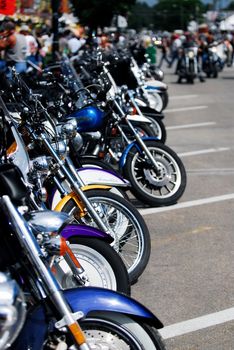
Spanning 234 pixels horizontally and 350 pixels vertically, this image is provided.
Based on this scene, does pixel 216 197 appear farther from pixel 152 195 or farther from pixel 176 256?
pixel 176 256

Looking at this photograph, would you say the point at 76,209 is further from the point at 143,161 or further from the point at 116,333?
the point at 143,161

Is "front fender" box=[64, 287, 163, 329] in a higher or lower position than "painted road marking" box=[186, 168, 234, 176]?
Result: higher

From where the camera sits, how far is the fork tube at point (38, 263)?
2.77 m

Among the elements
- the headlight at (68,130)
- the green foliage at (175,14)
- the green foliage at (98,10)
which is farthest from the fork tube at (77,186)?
the green foliage at (175,14)

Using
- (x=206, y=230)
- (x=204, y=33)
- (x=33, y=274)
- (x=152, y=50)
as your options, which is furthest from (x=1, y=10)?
(x=204, y=33)

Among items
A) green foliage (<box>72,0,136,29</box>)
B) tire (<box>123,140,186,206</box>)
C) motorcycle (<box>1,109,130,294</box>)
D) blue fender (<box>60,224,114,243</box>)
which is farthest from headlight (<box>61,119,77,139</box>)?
green foliage (<box>72,0,136,29</box>)

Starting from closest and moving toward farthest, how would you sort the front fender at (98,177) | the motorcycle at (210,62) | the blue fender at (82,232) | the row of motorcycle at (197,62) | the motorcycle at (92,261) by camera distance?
the motorcycle at (92,261), the blue fender at (82,232), the front fender at (98,177), the row of motorcycle at (197,62), the motorcycle at (210,62)

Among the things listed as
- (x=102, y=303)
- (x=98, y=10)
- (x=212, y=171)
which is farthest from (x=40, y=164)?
(x=98, y=10)

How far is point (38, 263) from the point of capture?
9.24 ft

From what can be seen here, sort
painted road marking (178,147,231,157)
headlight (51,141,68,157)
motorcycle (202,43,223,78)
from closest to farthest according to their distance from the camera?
1. headlight (51,141,68,157)
2. painted road marking (178,147,231,157)
3. motorcycle (202,43,223,78)

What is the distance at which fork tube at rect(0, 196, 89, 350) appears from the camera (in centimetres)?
277

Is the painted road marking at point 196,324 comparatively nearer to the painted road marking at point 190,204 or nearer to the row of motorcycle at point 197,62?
the painted road marking at point 190,204

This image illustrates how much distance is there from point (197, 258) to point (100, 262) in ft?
5.65

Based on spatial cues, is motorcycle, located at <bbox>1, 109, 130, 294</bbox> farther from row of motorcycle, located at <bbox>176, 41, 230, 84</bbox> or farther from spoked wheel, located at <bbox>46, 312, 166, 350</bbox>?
row of motorcycle, located at <bbox>176, 41, 230, 84</bbox>
